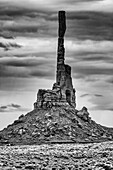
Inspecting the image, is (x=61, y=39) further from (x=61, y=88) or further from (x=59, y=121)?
(x=59, y=121)

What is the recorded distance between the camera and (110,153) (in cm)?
9188

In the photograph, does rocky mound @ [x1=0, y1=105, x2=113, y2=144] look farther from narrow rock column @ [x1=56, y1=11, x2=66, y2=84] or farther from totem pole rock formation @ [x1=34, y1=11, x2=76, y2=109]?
narrow rock column @ [x1=56, y1=11, x2=66, y2=84]

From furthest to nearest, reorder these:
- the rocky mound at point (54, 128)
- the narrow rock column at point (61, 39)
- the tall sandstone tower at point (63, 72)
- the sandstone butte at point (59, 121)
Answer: the tall sandstone tower at point (63, 72) < the narrow rock column at point (61, 39) < the sandstone butte at point (59, 121) < the rocky mound at point (54, 128)

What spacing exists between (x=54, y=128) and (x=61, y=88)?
16.8 m

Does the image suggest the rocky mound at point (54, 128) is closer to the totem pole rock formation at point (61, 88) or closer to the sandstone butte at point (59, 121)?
the sandstone butte at point (59, 121)

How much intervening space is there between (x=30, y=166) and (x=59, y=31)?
109881 mm

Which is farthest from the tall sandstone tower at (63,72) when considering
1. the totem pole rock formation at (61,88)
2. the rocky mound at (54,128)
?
the rocky mound at (54,128)

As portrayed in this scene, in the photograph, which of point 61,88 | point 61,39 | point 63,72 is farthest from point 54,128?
point 61,39

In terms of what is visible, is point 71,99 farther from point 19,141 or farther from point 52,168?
point 52,168

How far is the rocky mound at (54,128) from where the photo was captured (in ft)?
541

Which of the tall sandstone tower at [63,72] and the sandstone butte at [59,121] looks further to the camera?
the tall sandstone tower at [63,72]

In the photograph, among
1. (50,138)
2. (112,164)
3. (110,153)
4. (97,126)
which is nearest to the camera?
(112,164)

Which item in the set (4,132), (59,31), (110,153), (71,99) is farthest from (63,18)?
(110,153)

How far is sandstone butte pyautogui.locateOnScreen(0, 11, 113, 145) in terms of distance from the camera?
165 meters
